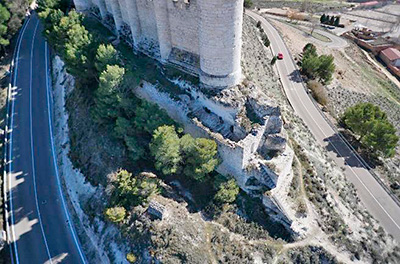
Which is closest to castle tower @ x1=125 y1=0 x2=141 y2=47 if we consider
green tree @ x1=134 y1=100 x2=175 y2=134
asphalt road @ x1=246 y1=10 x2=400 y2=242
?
green tree @ x1=134 y1=100 x2=175 y2=134

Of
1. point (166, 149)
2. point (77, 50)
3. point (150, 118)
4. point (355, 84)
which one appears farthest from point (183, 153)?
point (355, 84)

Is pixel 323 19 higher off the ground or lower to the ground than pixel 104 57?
lower

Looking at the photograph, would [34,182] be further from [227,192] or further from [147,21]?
[227,192]

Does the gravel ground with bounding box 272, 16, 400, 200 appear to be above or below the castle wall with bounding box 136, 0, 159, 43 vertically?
below

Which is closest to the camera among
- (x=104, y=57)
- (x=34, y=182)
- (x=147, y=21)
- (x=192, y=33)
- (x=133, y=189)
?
(x=133, y=189)

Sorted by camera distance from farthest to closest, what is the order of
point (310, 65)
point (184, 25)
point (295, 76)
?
point (295, 76) < point (310, 65) < point (184, 25)

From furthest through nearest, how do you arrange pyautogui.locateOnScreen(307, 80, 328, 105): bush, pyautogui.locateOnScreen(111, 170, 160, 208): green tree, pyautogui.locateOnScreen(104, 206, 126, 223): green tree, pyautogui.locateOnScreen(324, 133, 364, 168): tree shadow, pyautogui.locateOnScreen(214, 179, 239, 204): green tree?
pyautogui.locateOnScreen(307, 80, 328, 105): bush, pyautogui.locateOnScreen(324, 133, 364, 168): tree shadow, pyautogui.locateOnScreen(214, 179, 239, 204): green tree, pyautogui.locateOnScreen(111, 170, 160, 208): green tree, pyautogui.locateOnScreen(104, 206, 126, 223): green tree

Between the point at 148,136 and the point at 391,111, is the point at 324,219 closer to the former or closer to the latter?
the point at 148,136

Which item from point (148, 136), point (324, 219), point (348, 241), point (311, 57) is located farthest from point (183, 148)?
point (311, 57)

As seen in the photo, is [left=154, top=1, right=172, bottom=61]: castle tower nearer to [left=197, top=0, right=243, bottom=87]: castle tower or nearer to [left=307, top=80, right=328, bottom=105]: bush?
→ [left=197, top=0, right=243, bottom=87]: castle tower
